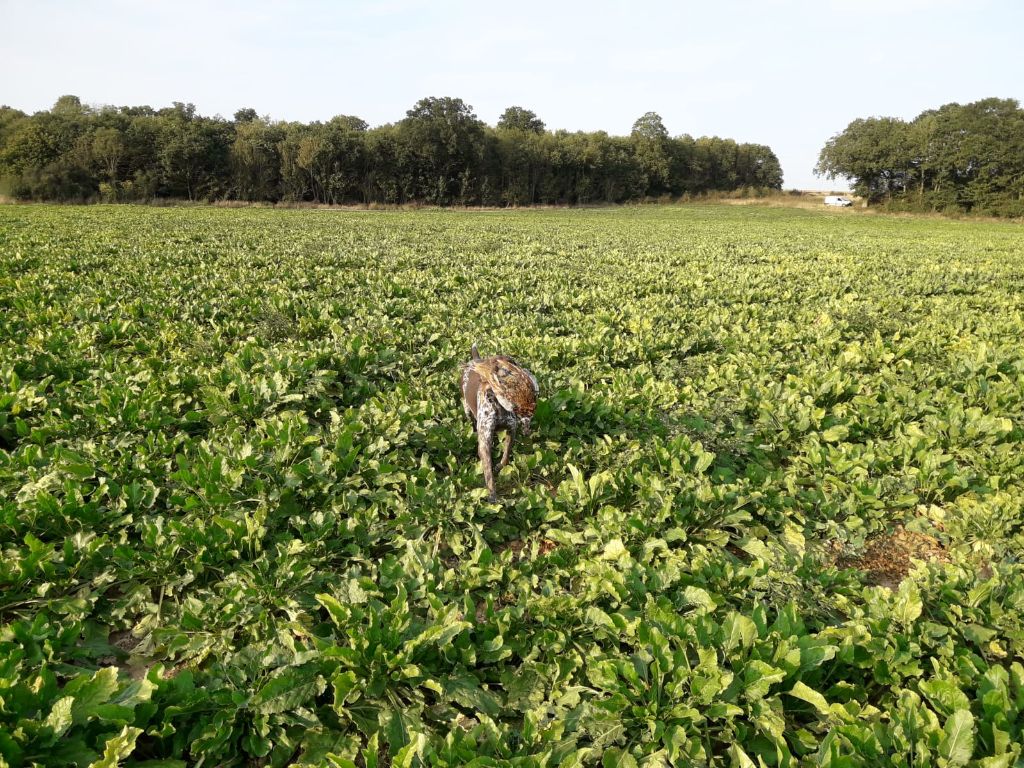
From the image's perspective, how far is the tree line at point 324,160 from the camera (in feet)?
181

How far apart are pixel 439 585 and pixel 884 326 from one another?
468 inches

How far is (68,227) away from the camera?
23.5 m

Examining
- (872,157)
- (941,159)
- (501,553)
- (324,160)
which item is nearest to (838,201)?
(872,157)

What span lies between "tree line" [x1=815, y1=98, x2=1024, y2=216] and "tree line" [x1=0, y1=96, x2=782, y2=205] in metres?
26.7

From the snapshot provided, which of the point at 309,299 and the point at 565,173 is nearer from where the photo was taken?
the point at 309,299

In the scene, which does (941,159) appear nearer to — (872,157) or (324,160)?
(872,157)

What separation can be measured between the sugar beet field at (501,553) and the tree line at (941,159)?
79.1 m

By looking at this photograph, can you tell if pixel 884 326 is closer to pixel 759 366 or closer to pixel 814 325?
pixel 814 325

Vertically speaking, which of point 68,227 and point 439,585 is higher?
point 68,227

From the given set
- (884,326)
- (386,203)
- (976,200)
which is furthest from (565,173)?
(884,326)

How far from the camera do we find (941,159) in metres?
71.4

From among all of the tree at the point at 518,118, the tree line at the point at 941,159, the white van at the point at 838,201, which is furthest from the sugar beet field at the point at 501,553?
the tree at the point at 518,118

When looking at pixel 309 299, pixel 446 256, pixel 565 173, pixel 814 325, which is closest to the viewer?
pixel 814 325

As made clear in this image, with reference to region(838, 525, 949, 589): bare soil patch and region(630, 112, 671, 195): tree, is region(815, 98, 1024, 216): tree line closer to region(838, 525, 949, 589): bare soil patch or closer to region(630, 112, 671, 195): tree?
region(630, 112, 671, 195): tree
